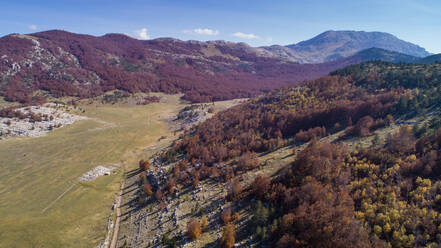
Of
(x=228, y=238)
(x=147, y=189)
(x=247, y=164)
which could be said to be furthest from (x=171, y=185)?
(x=228, y=238)

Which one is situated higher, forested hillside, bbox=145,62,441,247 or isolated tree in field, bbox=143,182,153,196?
forested hillside, bbox=145,62,441,247

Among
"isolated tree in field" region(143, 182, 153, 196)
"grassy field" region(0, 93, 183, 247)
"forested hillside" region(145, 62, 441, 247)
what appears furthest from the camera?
"isolated tree in field" region(143, 182, 153, 196)

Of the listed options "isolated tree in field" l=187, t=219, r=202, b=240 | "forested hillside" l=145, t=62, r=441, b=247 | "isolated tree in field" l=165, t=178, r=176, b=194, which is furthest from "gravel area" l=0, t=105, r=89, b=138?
"isolated tree in field" l=187, t=219, r=202, b=240

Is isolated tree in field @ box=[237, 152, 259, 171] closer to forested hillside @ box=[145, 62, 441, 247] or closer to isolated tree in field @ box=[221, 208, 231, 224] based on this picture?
forested hillside @ box=[145, 62, 441, 247]

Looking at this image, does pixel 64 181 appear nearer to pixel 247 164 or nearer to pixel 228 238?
pixel 247 164

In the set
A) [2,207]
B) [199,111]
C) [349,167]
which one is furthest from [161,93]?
[349,167]
